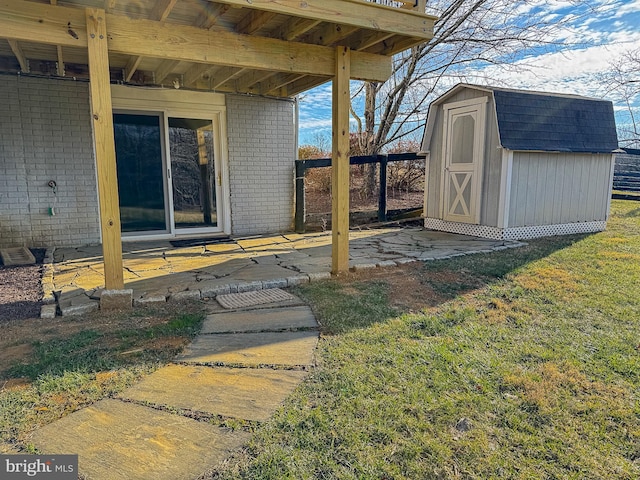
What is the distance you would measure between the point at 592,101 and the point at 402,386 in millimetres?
7066

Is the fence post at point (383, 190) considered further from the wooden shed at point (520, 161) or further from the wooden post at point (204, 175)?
the wooden post at point (204, 175)

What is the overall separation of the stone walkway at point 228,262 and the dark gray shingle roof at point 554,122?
1634 mm

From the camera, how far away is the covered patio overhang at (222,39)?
121 inches

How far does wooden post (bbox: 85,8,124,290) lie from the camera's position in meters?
3.10

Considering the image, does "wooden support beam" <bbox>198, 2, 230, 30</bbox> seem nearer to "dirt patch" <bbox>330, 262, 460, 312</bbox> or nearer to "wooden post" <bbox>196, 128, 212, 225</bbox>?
"dirt patch" <bbox>330, 262, 460, 312</bbox>

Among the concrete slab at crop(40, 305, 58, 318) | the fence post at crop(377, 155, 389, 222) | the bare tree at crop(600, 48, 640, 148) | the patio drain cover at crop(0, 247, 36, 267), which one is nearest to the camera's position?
the concrete slab at crop(40, 305, 58, 318)

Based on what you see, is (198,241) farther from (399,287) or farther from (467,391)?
(467,391)

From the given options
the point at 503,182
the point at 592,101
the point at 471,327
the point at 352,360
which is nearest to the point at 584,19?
the point at 592,101

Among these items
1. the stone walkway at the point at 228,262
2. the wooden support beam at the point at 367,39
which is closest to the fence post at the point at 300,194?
the stone walkway at the point at 228,262

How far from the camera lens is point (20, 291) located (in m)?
3.80

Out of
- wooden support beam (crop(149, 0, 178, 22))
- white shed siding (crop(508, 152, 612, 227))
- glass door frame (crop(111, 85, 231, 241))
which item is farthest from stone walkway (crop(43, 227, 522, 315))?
wooden support beam (crop(149, 0, 178, 22))

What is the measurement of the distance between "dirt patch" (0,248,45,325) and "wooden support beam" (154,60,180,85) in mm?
2791

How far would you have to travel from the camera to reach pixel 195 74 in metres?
5.46

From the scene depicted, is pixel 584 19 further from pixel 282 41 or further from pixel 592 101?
pixel 282 41
